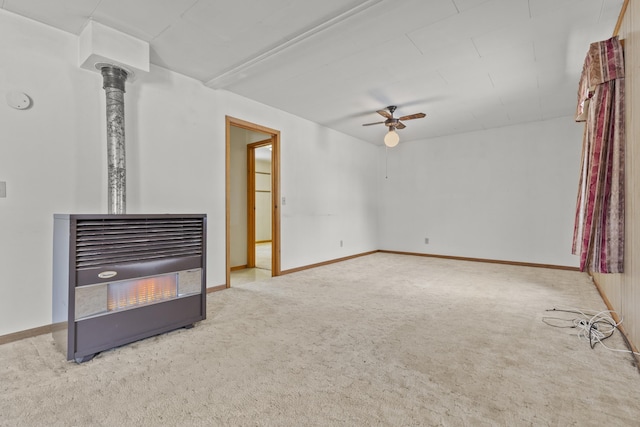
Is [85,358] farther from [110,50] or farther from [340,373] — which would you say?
[110,50]

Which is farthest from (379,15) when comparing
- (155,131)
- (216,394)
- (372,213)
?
(372,213)

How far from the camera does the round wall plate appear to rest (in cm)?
225

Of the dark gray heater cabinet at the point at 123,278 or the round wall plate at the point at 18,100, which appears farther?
the round wall plate at the point at 18,100

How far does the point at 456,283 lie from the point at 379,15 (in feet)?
10.6

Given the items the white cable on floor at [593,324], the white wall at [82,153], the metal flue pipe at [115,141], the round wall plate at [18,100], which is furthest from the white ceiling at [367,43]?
the white cable on floor at [593,324]

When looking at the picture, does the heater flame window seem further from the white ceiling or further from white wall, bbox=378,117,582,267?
white wall, bbox=378,117,582,267

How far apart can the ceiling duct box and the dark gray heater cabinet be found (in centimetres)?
135

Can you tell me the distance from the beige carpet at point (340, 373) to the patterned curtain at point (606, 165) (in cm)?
64

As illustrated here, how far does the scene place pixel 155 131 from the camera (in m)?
3.08

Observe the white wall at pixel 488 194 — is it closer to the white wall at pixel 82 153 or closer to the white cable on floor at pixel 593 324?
the white cable on floor at pixel 593 324

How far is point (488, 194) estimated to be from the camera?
552cm

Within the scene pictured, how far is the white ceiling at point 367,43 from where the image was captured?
87.6 inches

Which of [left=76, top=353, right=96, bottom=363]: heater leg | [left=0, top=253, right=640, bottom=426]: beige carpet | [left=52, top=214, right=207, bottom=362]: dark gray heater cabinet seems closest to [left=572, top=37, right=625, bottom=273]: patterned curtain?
[left=0, top=253, right=640, bottom=426]: beige carpet

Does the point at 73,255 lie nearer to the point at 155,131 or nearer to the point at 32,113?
the point at 32,113
